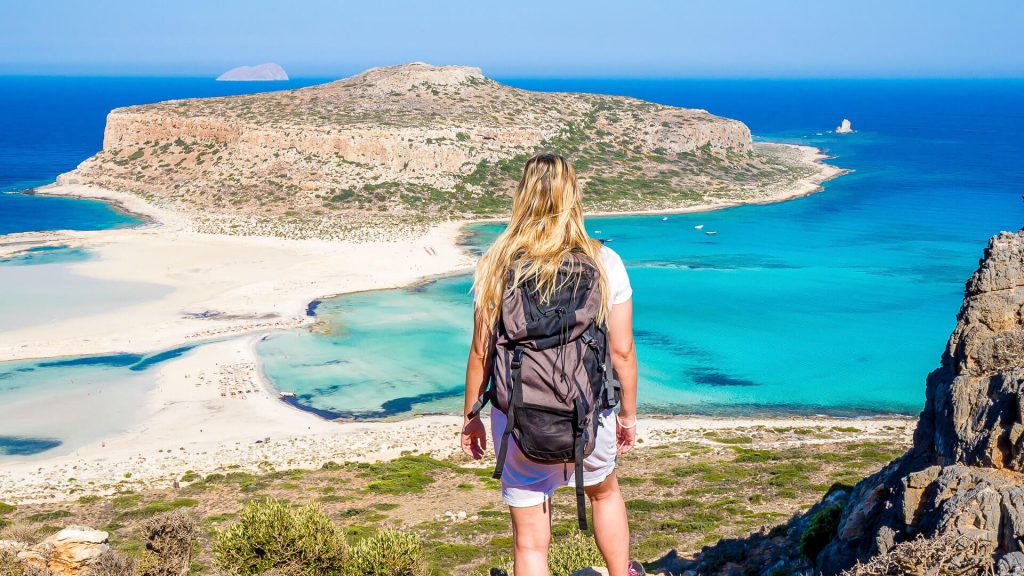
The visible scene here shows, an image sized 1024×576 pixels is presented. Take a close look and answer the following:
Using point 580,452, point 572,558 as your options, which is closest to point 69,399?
point 572,558

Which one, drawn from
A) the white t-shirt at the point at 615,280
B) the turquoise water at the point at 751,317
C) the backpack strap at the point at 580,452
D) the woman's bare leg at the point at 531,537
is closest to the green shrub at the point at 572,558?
the woman's bare leg at the point at 531,537

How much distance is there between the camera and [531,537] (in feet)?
17.5

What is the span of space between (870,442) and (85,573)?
22.0 metres

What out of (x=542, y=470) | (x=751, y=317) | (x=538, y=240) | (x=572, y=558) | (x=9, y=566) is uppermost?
(x=538, y=240)

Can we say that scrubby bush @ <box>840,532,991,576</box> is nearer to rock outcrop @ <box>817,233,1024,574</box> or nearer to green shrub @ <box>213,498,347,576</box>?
rock outcrop @ <box>817,233,1024,574</box>

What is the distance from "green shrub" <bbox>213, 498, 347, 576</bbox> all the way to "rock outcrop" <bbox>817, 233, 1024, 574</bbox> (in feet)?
22.4

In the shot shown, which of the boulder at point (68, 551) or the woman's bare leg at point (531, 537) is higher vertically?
the woman's bare leg at point (531, 537)

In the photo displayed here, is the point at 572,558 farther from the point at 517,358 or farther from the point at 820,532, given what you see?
the point at 517,358

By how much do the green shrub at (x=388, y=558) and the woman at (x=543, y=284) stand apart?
641 centimetres

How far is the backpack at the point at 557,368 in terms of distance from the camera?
4.64 metres

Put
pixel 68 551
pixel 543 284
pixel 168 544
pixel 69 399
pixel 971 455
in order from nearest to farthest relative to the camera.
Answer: pixel 543 284
pixel 971 455
pixel 168 544
pixel 68 551
pixel 69 399

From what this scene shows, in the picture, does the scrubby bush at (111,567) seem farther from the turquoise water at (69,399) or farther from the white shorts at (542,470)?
the turquoise water at (69,399)

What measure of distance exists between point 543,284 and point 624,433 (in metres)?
1.30

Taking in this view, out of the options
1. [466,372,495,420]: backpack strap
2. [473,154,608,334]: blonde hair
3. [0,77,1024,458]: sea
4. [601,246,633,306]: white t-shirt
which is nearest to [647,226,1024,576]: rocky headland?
[601,246,633,306]: white t-shirt
